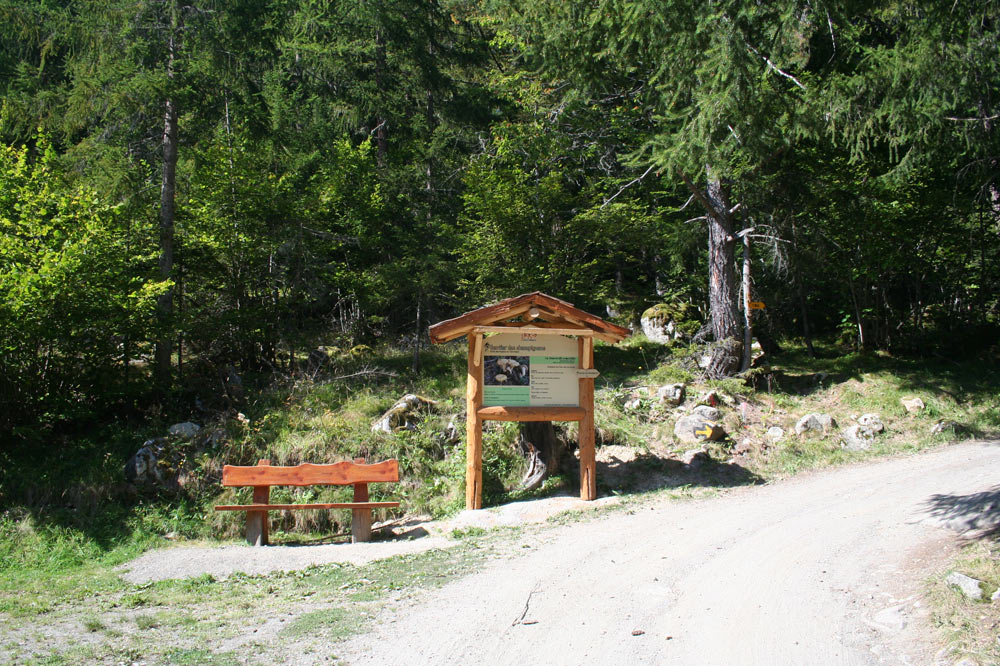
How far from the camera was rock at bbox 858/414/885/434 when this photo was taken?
421 inches

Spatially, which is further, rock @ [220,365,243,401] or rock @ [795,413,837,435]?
rock @ [220,365,243,401]

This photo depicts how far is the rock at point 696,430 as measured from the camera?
34.3 feet

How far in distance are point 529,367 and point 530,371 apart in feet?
0.18

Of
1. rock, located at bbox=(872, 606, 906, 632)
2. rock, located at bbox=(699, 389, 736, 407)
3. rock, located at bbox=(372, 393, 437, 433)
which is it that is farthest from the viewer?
rock, located at bbox=(699, 389, 736, 407)

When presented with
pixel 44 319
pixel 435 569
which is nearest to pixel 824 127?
pixel 435 569

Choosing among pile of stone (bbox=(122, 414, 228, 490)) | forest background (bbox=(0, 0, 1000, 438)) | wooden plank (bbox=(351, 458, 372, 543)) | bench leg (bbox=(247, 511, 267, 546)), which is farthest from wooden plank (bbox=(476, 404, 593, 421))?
pile of stone (bbox=(122, 414, 228, 490))

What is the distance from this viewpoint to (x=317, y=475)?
8.21 m

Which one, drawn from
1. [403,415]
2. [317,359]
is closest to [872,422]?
[403,415]

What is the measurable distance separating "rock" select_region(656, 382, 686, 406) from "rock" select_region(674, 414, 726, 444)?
0.78m

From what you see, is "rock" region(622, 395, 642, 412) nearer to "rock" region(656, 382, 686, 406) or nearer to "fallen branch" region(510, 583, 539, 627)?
"rock" region(656, 382, 686, 406)

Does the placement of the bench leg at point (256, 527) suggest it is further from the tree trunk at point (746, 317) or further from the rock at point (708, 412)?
the tree trunk at point (746, 317)

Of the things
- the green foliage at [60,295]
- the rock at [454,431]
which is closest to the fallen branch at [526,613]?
the rock at [454,431]

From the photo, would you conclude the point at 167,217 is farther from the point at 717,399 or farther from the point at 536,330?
the point at 717,399

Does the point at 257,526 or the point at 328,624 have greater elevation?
the point at 257,526
